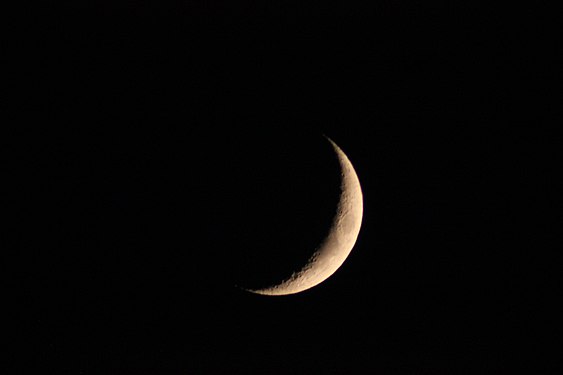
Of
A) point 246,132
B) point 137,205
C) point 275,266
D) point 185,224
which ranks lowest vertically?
point 275,266

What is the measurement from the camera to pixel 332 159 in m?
2.40

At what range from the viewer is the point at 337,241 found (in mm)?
2373

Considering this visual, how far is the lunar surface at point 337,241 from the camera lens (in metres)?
2.33

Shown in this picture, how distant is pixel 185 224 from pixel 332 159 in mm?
998

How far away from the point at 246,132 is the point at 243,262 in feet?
2.49

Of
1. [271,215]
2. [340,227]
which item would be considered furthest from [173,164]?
[340,227]

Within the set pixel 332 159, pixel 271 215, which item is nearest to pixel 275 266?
pixel 271 215

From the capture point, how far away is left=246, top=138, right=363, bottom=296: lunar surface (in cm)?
233

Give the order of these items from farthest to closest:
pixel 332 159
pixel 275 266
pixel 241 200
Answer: pixel 332 159 < pixel 275 266 < pixel 241 200

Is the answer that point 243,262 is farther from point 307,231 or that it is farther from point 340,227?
point 340,227

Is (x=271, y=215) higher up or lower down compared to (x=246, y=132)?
lower down

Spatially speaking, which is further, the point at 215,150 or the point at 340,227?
the point at 340,227

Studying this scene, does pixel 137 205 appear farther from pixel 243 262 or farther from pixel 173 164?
pixel 243 262

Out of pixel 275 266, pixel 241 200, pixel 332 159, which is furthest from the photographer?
pixel 332 159
